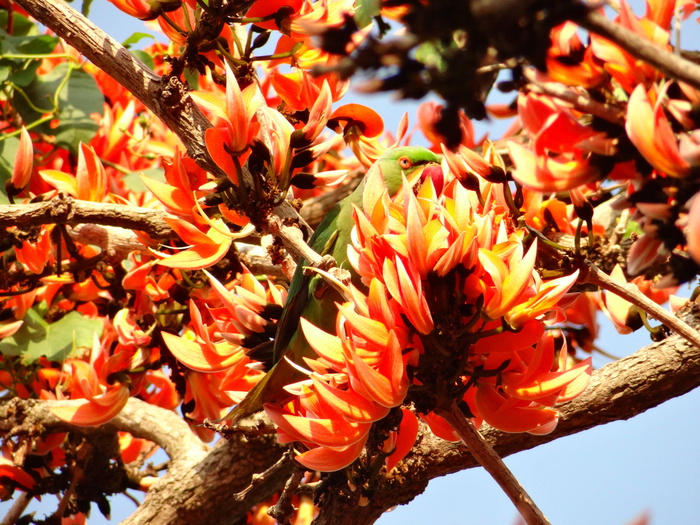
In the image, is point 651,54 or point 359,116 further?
point 359,116

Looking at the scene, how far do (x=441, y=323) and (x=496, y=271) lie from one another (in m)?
0.13

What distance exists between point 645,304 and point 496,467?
406 mm

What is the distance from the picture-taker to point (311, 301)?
1924 mm

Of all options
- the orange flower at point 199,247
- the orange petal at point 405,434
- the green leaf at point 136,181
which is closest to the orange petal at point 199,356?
the orange flower at point 199,247

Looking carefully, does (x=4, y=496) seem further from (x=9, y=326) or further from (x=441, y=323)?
(x=441, y=323)

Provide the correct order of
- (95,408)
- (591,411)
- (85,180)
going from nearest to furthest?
(591,411) → (95,408) → (85,180)

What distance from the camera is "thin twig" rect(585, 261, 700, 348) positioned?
4.12 feet

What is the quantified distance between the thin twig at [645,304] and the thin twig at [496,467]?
0.37 meters

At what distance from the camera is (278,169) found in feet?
5.29

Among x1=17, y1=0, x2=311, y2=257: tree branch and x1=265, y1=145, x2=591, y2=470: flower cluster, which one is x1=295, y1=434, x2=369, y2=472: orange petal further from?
x1=17, y1=0, x2=311, y2=257: tree branch

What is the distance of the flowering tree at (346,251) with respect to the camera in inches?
35.1

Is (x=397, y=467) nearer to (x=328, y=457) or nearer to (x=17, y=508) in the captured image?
(x=328, y=457)

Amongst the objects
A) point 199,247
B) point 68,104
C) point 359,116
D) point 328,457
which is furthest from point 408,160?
point 68,104

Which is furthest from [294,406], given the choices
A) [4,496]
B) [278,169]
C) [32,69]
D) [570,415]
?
[32,69]
